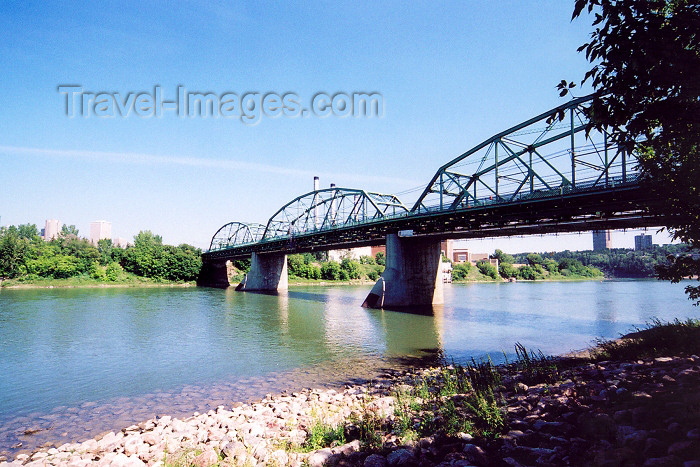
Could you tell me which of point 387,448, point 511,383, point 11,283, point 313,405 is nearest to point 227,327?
point 313,405

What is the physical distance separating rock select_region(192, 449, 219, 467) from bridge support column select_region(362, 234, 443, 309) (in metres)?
35.3

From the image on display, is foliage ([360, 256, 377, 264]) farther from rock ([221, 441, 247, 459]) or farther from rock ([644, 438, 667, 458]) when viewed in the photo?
rock ([644, 438, 667, 458])

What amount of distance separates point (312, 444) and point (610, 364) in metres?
8.22

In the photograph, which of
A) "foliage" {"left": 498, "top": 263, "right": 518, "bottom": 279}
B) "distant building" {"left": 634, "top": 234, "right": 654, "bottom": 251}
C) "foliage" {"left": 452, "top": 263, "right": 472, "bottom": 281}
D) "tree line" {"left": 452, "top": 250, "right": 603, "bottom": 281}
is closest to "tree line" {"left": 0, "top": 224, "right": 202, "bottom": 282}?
"foliage" {"left": 452, "top": 263, "right": 472, "bottom": 281}

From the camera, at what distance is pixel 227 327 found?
1126 inches

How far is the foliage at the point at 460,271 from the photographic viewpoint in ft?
419

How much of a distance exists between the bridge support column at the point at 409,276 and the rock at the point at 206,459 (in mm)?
35310

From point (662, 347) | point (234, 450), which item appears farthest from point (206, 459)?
point (662, 347)

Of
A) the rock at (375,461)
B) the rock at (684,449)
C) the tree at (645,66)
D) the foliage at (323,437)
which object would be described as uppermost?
the tree at (645,66)

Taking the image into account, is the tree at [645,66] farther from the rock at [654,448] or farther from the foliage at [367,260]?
the foliage at [367,260]

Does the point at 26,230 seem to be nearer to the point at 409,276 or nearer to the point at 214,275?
the point at 214,275

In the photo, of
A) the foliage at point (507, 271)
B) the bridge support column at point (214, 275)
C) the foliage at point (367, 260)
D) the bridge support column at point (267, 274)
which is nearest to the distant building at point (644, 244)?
the foliage at point (507, 271)

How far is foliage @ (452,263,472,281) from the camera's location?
127688mm

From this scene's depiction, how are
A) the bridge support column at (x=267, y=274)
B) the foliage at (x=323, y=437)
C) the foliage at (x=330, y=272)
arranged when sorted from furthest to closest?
the foliage at (x=330, y=272), the bridge support column at (x=267, y=274), the foliage at (x=323, y=437)
